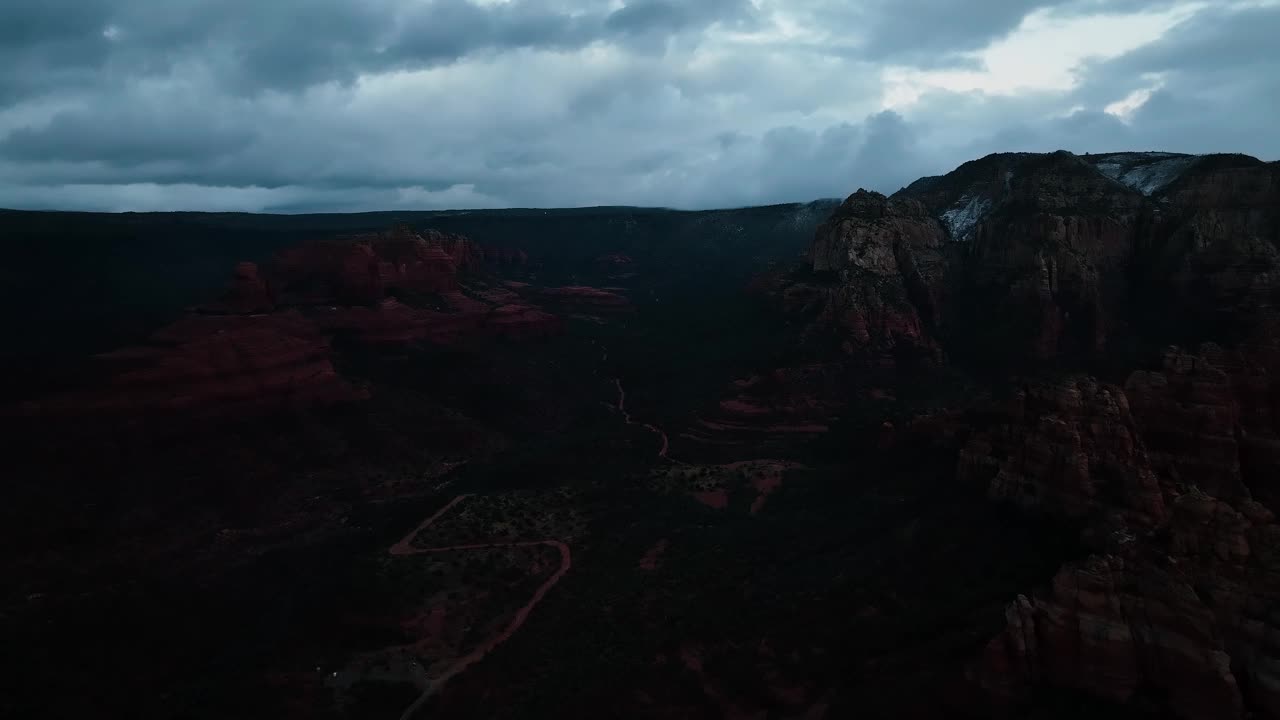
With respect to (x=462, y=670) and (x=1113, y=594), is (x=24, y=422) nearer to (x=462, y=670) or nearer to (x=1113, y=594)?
(x=462, y=670)

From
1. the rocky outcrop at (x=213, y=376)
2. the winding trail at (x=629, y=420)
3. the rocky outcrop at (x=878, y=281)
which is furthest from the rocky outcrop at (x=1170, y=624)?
the rocky outcrop at (x=878, y=281)

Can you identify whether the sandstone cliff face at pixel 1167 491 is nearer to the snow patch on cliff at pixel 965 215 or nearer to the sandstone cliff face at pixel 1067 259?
the sandstone cliff face at pixel 1067 259

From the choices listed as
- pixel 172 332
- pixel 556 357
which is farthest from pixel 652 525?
pixel 556 357

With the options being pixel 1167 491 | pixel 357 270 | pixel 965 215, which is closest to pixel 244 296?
pixel 357 270

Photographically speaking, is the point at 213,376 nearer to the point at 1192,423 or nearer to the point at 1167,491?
the point at 1167,491

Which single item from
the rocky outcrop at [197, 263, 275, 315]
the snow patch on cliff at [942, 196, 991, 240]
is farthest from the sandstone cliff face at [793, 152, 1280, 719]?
the rocky outcrop at [197, 263, 275, 315]

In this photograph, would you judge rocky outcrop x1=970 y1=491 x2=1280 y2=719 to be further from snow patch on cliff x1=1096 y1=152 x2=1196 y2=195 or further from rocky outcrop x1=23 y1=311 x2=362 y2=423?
snow patch on cliff x1=1096 y1=152 x2=1196 y2=195
